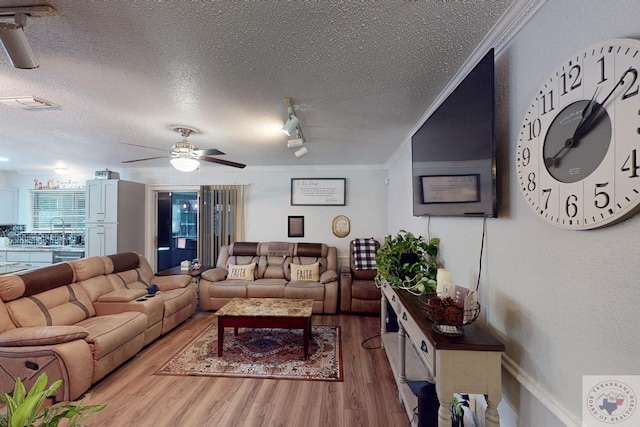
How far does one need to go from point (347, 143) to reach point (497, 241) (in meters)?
2.35

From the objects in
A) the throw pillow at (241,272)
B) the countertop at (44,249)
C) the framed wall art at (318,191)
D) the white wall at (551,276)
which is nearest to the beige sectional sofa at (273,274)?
the throw pillow at (241,272)

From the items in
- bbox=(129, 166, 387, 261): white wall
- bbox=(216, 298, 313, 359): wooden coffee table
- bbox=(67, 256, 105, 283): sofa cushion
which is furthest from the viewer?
bbox=(129, 166, 387, 261): white wall

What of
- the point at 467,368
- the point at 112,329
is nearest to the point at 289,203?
the point at 112,329

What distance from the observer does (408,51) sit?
Result: 1.53 meters

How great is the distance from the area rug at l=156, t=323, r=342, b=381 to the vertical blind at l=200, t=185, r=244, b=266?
188 centimetres

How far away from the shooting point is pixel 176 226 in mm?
5508

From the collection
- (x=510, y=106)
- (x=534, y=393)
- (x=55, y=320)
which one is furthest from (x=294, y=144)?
(x=55, y=320)

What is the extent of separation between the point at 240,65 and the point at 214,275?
3.47 metres

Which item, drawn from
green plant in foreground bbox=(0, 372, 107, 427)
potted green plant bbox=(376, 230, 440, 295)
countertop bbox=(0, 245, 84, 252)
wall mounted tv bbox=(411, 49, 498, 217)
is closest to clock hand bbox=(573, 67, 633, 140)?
wall mounted tv bbox=(411, 49, 498, 217)

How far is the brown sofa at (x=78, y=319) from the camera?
2.07m

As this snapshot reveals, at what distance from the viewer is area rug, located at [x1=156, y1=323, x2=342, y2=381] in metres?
2.55

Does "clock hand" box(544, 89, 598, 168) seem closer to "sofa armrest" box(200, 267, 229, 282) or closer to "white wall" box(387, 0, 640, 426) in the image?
"white wall" box(387, 0, 640, 426)

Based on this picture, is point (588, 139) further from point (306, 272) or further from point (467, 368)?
point (306, 272)

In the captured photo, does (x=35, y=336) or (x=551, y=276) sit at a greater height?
(x=551, y=276)
